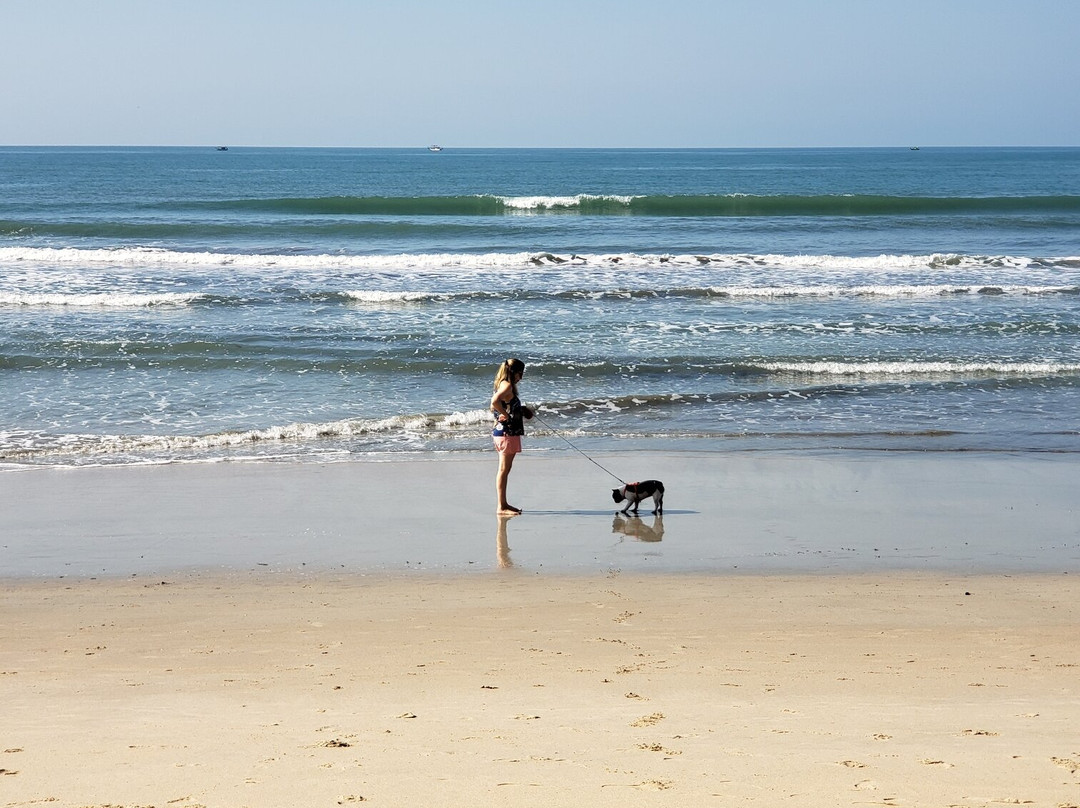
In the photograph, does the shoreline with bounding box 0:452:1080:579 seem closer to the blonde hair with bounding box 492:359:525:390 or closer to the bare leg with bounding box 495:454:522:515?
the bare leg with bounding box 495:454:522:515

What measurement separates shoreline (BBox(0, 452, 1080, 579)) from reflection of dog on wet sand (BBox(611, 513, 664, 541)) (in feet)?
0.08

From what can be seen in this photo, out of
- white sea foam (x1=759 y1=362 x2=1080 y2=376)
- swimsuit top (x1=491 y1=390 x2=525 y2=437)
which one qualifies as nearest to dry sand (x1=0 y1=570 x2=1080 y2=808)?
swimsuit top (x1=491 y1=390 x2=525 y2=437)

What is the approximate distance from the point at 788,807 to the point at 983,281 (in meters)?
21.9

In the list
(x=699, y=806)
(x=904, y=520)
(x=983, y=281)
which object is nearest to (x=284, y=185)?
(x=983, y=281)

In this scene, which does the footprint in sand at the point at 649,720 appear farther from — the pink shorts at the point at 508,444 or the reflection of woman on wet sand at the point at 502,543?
the pink shorts at the point at 508,444

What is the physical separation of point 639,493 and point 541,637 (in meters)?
2.84

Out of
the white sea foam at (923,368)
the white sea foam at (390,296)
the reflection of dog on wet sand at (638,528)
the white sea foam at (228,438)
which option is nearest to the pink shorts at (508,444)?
the reflection of dog on wet sand at (638,528)

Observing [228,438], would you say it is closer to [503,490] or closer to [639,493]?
[503,490]

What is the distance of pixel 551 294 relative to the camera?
21453 millimetres

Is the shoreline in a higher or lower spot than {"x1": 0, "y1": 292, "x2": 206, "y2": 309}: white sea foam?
lower

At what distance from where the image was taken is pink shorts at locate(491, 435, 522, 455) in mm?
8891

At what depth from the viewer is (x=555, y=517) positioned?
8.76m

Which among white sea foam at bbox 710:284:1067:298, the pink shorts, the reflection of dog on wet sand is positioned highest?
white sea foam at bbox 710:284:1067:298

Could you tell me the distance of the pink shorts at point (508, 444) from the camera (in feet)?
29.2
